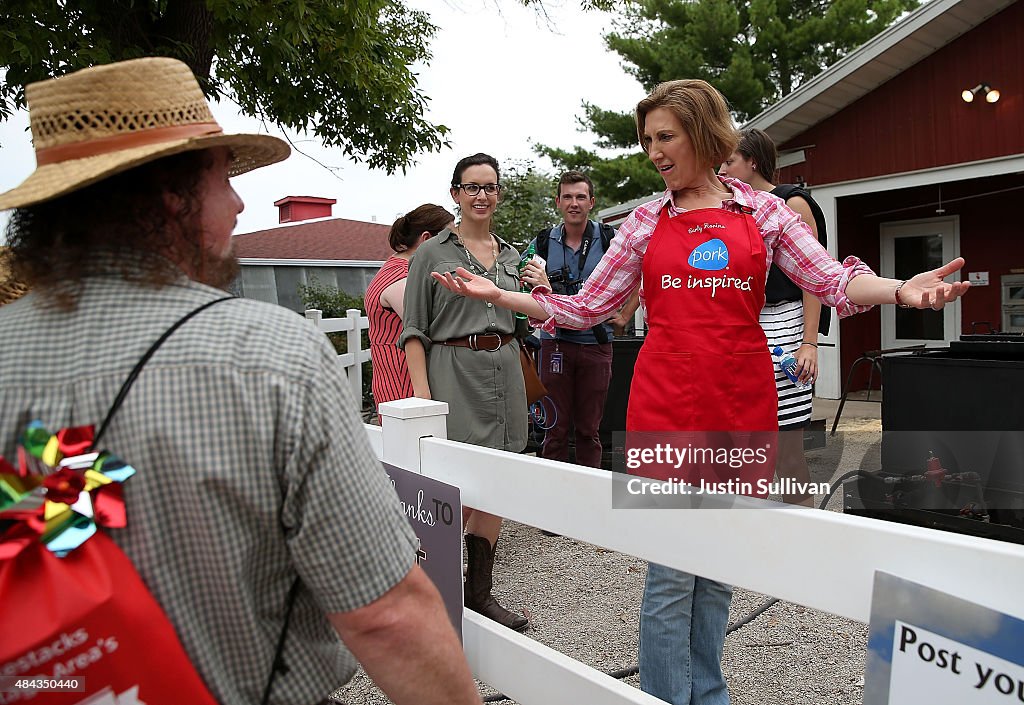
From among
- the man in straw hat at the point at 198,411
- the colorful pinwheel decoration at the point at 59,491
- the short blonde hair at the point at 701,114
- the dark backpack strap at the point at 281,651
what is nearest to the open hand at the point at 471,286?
the short blonde hair at the point at 701,114

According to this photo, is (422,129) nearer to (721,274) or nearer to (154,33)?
(154,33)

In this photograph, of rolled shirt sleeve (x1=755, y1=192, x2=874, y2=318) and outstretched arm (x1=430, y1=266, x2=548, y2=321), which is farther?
outstretched arm (x1=430, y1=266, x2=548, y2=321)

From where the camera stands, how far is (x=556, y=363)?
16.0 feet

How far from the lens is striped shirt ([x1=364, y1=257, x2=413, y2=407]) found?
14.1 ft

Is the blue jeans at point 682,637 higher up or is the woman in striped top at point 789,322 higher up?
the woman in striped top at point 789,322

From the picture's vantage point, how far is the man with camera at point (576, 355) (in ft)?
16.0

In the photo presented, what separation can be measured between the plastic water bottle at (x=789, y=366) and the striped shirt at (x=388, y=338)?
1845 millimetres

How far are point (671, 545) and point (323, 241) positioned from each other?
2731 centimetres

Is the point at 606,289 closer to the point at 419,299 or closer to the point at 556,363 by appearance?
the point at 419,299

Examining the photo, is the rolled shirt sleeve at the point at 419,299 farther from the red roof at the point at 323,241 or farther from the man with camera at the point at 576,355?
the red roof at the point at 323,241

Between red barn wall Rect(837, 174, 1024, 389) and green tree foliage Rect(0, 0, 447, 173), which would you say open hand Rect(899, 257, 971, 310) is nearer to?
Answer: green tree foliage Rect(0, 0, 447, 173)

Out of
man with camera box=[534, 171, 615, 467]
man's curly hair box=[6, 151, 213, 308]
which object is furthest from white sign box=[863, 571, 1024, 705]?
man with camera box=[534, 171, 615, 467]

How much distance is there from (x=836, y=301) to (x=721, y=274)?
0.36m

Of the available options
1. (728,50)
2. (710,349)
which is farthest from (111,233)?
(728,50)
